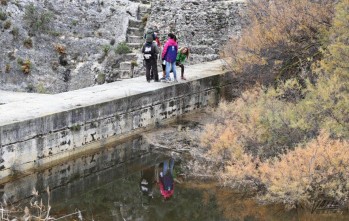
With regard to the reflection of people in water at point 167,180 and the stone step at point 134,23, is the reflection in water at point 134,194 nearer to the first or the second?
the reflection of people in water at point 167,180

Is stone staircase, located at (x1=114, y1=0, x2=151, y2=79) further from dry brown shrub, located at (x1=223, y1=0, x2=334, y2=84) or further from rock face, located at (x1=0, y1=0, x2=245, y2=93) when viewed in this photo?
dry brown shrub, located at (x1=223, y1=0, x2=334, y2=84)

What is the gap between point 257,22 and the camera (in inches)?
570

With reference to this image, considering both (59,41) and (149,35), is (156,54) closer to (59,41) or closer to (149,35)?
(149,35)

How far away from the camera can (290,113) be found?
Result: 1073 centimetres

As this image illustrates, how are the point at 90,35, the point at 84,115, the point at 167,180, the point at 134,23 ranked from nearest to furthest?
the point at 167,180 → the point at 84,115 → the point at 134,23 → the point at 90,35

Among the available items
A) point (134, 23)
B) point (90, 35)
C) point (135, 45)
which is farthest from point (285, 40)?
point (90, 35)

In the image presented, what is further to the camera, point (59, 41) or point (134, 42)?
point (59, 41)

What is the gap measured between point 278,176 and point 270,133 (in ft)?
6.44

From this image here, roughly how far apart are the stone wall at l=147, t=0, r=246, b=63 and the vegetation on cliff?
3023 millimetres

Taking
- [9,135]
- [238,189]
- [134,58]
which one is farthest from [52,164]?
[134,58]

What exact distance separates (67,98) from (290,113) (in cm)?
497

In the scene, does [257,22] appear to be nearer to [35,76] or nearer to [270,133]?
[270,133]

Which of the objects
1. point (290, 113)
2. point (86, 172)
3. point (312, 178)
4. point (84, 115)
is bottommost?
point (86, 172)

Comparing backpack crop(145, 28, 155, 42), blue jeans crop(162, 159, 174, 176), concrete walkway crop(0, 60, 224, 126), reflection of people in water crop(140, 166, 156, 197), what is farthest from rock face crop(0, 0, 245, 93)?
reflection of people in water crop(140, 166, 156, 197)
